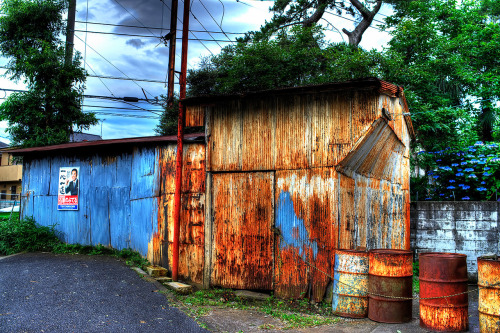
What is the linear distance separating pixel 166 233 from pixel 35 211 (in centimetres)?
658

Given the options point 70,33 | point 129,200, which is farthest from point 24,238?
point 70,33

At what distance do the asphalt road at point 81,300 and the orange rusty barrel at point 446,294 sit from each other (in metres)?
3.26

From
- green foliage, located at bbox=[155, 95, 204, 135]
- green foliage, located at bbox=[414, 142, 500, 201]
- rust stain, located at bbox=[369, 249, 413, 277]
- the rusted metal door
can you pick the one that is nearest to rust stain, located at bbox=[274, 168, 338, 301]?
the rusted metal door

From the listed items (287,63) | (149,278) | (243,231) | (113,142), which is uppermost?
(287,63)

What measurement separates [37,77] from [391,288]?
1590cm

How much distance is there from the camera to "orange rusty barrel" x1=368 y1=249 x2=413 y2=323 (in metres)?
5.70

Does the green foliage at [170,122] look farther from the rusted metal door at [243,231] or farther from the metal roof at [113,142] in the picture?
the rusted metal door at [243,231]

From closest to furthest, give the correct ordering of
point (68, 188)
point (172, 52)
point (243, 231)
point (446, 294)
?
point (446, 294) → point (243, 231) → point (172, 52) → point (68, 188)

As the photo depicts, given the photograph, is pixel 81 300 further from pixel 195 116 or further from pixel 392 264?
pixel 392 264

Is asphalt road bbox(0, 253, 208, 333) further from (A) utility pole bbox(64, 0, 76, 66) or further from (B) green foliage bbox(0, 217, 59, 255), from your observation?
(A) utility pole bbox(64, 0, 76, 66)

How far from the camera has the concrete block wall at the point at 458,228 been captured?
29.2ft

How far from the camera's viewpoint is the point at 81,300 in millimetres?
6441

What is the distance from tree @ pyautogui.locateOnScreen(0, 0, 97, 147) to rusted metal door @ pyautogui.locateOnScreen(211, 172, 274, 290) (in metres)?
11.1

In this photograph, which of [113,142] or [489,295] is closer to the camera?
[489,295]
